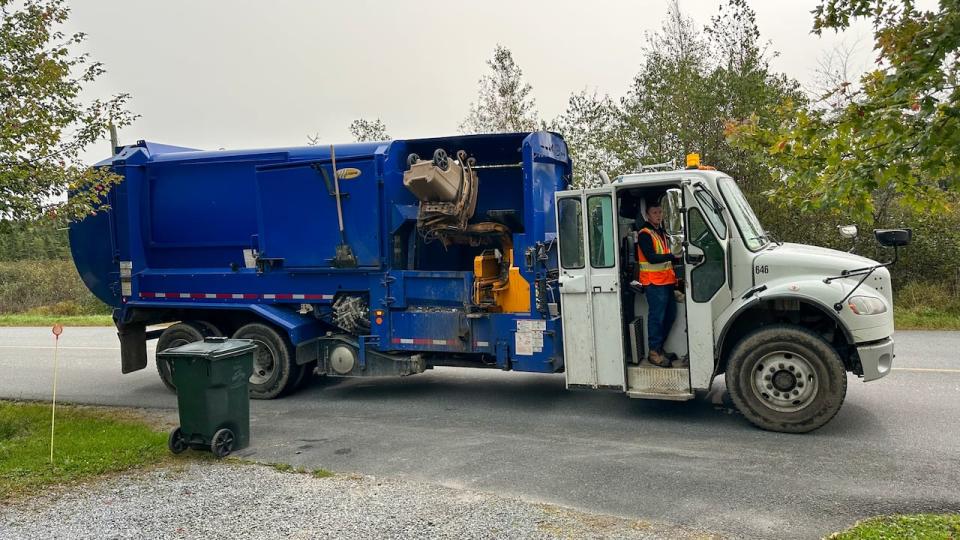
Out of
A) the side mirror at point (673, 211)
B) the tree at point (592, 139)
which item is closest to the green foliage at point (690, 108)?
the tree at point (592, 139)

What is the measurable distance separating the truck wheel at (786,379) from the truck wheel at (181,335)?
20.7 feet

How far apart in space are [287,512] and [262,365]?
420cm

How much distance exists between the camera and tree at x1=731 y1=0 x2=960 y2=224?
362cm

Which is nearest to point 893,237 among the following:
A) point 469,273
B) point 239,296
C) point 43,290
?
point 469,273

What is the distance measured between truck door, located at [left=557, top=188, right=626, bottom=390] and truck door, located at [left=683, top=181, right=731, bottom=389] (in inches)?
25.5

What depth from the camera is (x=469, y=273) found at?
797cm

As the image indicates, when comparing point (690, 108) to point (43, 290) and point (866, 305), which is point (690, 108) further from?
point (43, 290)

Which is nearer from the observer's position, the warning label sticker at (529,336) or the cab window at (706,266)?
the cab window at (706,266)

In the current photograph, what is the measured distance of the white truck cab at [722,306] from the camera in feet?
20.3

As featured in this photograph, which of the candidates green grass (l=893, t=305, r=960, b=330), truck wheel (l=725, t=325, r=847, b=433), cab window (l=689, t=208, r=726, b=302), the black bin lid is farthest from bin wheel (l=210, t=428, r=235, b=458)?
green grass (l=893, t=305, r=960, b=330)

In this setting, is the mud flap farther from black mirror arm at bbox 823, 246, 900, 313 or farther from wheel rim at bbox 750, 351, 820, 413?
black mirror arm at bbox 823, 246, 900, 313

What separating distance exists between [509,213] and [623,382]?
2.37m

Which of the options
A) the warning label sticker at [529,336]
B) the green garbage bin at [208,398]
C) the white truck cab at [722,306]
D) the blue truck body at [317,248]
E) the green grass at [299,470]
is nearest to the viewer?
the green grass at [299,470]

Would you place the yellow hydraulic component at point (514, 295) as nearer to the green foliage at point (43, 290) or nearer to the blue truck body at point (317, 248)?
the blue truck body at point (317, 248)
